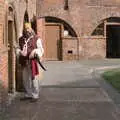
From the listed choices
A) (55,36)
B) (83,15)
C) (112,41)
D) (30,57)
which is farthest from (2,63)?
(112,41)

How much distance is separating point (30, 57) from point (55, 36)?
2149 centimetres

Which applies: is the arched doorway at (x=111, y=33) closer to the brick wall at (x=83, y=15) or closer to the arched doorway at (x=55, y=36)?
the brick wall at (x=83, y=15)

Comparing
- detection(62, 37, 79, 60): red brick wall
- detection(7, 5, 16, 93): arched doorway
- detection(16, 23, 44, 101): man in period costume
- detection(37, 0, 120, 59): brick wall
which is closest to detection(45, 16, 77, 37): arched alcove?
detection(37, 0, 120, 59): brick wall

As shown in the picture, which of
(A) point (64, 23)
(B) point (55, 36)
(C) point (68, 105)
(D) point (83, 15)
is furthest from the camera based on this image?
(D) point (83, 15)

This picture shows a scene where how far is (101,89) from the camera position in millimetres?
16141

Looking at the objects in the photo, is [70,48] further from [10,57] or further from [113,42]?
[10,57]

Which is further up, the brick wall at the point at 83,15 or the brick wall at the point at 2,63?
the brick wall at the point at 83,15

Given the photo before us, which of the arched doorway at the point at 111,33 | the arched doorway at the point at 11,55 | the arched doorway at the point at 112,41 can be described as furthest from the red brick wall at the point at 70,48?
the arched doorway at the point at 11,55

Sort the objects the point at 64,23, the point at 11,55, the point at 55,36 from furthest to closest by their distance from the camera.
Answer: the point at 55,36, the point at 64,23, the point at 11,55

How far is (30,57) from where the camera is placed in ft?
42.5

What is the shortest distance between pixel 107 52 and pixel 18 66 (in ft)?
70.3

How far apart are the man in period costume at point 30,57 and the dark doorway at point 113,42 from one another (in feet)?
76.1

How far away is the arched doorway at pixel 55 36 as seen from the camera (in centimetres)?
3419

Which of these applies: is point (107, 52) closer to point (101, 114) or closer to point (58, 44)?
point (58, 44)
